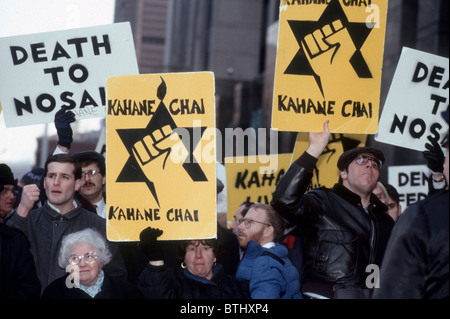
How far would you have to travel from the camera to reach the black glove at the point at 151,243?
399 centimetres

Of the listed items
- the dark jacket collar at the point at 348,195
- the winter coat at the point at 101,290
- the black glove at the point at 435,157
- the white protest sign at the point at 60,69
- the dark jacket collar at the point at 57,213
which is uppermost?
the white protest sign at the point at 60,69

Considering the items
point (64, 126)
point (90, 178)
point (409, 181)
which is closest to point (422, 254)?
point (64, 126)

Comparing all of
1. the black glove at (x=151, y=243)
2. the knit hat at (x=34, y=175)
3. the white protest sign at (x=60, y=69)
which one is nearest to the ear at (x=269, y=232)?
the black glove at (x=151, y=243)

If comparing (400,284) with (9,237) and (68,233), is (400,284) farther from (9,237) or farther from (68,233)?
(68,233)

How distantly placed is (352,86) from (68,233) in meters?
1.94

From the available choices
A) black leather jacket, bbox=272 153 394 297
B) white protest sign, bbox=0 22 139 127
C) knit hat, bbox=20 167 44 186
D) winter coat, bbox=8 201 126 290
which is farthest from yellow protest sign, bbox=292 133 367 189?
knit hat, bbox=20 167 44 186

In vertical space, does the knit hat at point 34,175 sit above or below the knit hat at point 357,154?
below

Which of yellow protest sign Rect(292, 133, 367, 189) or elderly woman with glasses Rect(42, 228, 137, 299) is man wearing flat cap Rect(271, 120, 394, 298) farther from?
yellow protest sign Rect(292, 133, 367, 189)

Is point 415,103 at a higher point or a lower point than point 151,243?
higher

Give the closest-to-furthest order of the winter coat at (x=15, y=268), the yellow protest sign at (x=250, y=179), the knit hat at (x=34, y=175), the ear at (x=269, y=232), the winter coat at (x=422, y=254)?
the winter coat at (x=422, y=254), the winter coat at (x=15, y=268), the ear at (x=269, y=232), the knit hat at (x=34, y=175), the yellow protest sign at (x=250, y=179)

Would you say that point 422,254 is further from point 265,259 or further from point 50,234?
point 50,234

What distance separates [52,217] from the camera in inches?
172

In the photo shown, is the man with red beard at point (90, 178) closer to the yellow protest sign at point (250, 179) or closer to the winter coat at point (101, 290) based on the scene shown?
the winter coat at point (101, 290)

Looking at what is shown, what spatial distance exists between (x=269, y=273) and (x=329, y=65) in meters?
1.37
